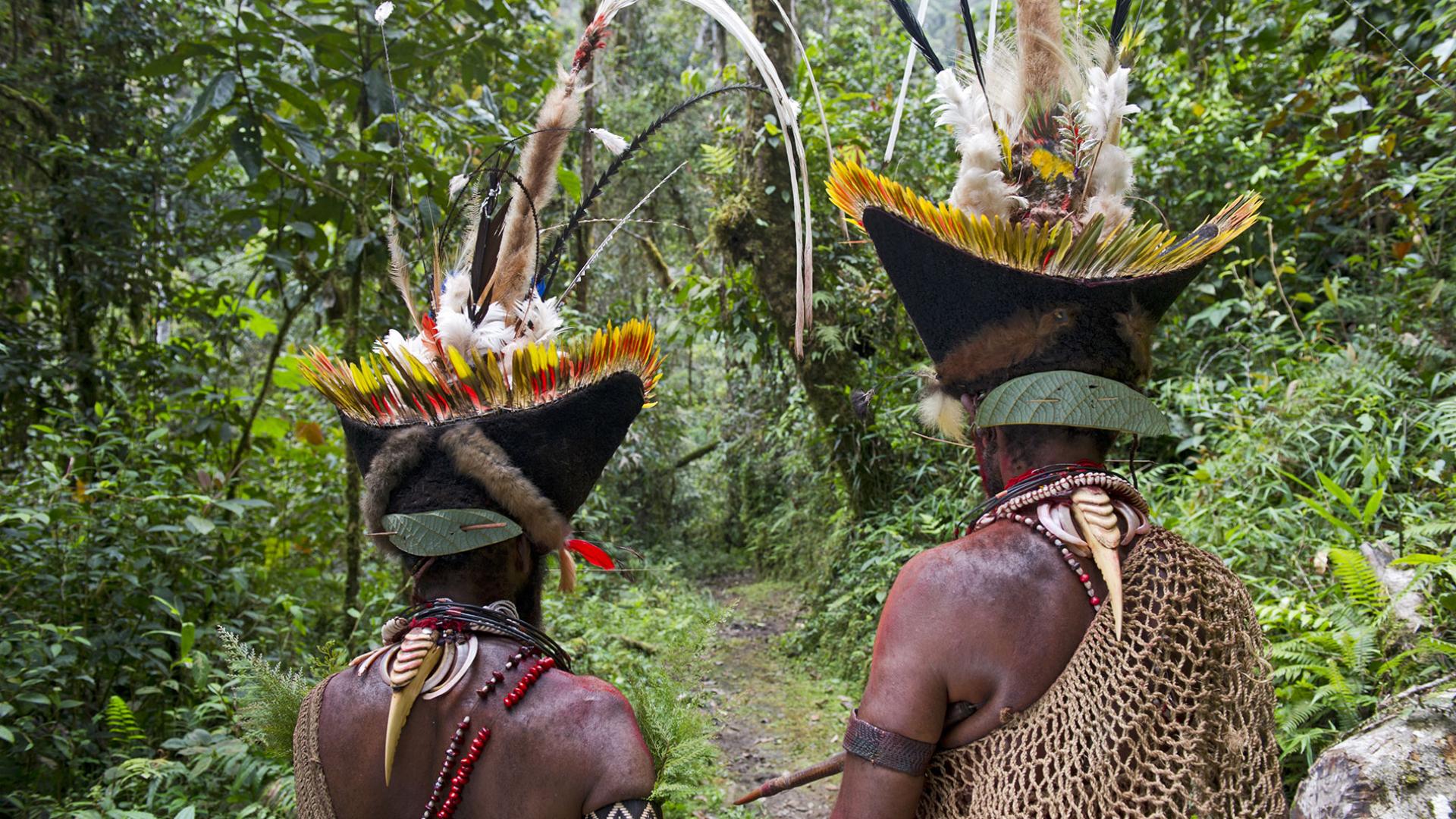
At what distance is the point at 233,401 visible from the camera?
197 inches

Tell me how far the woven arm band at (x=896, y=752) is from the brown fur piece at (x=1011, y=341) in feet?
2.39

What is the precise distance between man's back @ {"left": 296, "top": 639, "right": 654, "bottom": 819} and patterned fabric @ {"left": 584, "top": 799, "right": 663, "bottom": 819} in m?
0.01

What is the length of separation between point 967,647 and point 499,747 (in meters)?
0.90

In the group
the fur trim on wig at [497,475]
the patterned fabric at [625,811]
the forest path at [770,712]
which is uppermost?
the fur trim on wig at [497,475]

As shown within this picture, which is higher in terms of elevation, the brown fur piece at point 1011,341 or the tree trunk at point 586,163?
the tree trunk at point 586,163

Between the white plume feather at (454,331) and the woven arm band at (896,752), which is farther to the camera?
the white plume feather at (454,331)

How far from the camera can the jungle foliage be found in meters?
3.34

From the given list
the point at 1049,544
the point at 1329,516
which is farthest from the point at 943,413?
the point at 1329,516

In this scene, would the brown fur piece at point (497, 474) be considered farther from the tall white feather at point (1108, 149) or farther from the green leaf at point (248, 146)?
the green leaf at point (248, 146)

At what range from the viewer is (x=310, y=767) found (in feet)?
5.99

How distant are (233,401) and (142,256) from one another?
35.6 inches

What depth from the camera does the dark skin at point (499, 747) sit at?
1700mm

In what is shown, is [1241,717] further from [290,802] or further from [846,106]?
[846,106]

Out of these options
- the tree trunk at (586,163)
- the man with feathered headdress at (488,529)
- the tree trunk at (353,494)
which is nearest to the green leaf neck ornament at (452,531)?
the man with feathered headdress at (488,529)
